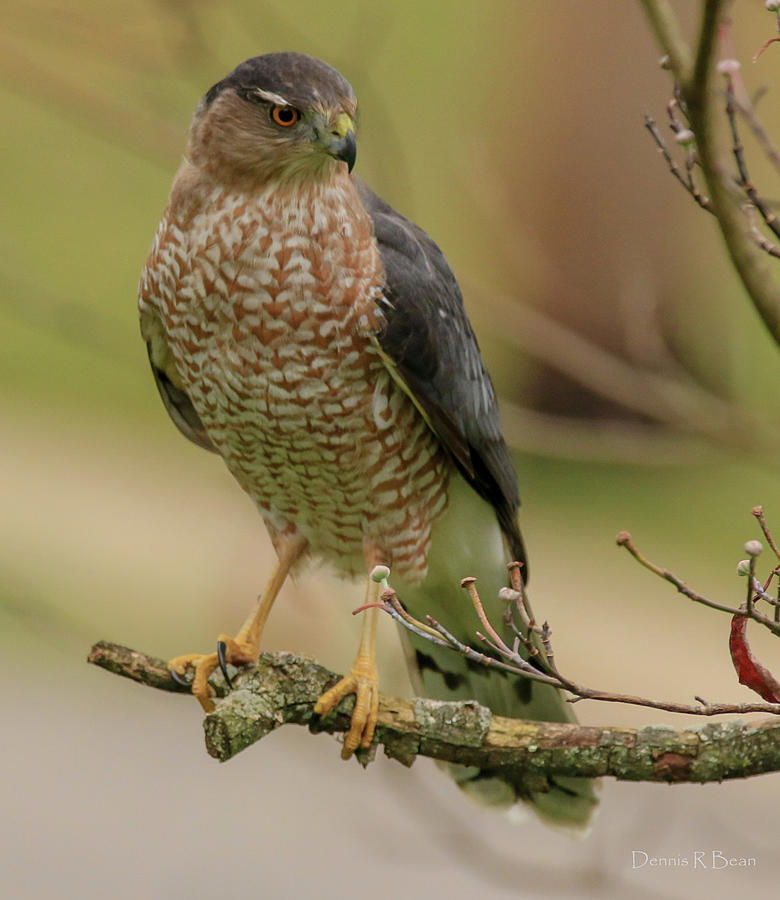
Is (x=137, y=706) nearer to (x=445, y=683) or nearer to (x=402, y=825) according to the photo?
(x=402, y=825)

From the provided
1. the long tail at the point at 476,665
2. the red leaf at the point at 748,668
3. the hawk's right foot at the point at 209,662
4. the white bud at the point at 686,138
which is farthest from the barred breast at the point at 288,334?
the red leaf at the point at 748,668

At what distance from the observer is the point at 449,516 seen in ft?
10.7

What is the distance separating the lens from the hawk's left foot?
105 inches

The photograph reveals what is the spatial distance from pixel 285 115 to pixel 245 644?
1.32 metres

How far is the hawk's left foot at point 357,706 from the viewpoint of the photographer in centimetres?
266

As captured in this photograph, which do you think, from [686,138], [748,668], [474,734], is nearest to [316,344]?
[474,734]

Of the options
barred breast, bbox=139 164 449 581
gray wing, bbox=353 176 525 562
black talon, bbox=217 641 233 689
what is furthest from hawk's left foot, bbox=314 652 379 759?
gray wing, bbox=353 176 525 562

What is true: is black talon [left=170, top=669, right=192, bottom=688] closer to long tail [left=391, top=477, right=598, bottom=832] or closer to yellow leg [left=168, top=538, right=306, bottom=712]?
yellow leg [left=168, top=538, right=306, bottom=712]

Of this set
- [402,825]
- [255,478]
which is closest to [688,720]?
[402,825]

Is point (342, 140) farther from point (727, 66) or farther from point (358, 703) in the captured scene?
point (358, 703)

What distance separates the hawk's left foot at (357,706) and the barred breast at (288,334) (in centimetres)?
51

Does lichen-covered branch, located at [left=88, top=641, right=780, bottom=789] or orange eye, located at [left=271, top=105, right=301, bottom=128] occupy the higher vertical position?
orange eye, located at [left=271, top=105, right=301, bottom=128]

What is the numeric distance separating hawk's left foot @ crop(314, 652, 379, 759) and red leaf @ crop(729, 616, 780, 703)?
3.17 ft

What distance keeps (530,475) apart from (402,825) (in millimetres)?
3448
